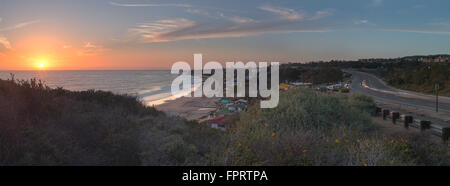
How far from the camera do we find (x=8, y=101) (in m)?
5.18

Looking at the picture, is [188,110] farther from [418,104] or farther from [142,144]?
[142,144]

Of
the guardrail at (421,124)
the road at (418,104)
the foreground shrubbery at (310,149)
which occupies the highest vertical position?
the foreground shrubbery at (310,149)

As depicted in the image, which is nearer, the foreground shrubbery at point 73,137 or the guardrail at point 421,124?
the foreground shrubbery at point 73,137

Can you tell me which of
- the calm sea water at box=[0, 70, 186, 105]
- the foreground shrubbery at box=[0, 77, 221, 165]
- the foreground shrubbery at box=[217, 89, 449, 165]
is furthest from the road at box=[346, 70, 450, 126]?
the calm sea water at box=[0, 70, 186, 105]

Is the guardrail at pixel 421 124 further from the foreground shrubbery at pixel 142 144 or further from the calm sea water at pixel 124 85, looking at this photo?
the calm sea water at pixel 124 85

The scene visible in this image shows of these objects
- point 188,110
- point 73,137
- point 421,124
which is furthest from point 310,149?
point 188,110

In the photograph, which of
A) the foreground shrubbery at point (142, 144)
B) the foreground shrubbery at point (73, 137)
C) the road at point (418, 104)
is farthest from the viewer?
the road at point (418, 104)

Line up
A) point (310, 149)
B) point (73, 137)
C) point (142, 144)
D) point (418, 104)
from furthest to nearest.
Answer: point (418, 104)
point (142, 144)
point (73, 137)
point (310, 149)

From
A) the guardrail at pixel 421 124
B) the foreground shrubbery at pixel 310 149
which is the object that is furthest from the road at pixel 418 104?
the foreground shrubbery at pixel 310 149

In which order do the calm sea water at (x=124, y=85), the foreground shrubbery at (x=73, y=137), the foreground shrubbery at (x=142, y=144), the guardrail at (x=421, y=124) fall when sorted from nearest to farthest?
the foreground shrubbery at (x=73, y=137)
the foreground shrubbery at (x=142, y=144)
the guardrail at (x=421, y=124)
the calm sea water at (x=124, y=85)

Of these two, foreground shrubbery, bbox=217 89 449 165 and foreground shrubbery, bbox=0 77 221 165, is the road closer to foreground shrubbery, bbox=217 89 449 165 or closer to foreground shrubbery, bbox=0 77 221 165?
foreground shrubbery, bbox=217 89 449 165

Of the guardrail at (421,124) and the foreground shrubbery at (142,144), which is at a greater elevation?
the foreground shrubbery at (142,144)
